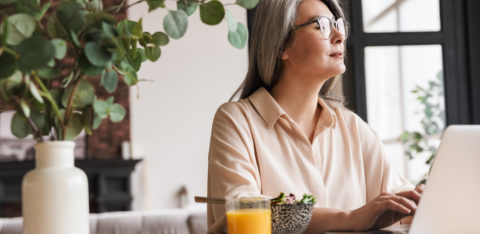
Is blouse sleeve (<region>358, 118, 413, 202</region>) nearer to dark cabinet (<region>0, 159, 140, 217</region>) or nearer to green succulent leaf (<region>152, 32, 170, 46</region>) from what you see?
green succulent leaf (<region>152, 32, 170, 46</region>)

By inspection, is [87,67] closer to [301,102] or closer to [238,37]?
[238,37]

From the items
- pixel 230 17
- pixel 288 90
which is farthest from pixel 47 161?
pixel 288 90

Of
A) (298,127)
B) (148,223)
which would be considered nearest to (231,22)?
(298,127)

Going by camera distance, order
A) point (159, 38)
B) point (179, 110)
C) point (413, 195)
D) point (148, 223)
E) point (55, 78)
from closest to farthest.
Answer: point (55, 78) → point (159, 38) → point (413, 195) → point (148, 223) → point (179, 110)

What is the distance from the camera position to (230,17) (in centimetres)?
92

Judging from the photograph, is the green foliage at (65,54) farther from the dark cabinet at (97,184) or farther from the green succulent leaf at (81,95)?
the dark cabinet at (97,184)

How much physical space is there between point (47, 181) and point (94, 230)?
5.73 feet

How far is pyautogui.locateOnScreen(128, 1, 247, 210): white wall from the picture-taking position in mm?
6531

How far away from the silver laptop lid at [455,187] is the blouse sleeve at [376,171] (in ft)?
2.04

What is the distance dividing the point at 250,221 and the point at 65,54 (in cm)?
38

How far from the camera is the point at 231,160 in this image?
154 cm

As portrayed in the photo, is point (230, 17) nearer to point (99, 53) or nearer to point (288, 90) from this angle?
point (99, 53)

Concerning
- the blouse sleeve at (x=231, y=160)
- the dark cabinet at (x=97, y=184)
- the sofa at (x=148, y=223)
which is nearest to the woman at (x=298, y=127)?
the blouse sleeve at (x=231, y=160)

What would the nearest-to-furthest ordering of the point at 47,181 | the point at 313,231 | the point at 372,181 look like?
the point at 47,181
the point at 313,231
the point at 372,181
